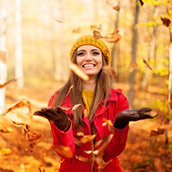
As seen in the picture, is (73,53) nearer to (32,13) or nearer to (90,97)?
(90,97)

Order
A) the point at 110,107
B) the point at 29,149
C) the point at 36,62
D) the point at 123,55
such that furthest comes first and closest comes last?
the point at 36,62
the point at 123,55
the point at 110,107
the point at 29,149

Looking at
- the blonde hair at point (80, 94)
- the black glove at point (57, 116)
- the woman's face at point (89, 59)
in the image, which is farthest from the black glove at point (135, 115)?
the woman's face at point (89, 59)

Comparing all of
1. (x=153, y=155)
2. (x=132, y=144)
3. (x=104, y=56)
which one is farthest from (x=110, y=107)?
(x=132, y=144)

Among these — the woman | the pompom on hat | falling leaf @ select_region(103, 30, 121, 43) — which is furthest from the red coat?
falling leaf @ select_region(103, 30, 121, 43)

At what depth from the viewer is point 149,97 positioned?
894 cm

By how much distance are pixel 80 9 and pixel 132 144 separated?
19.9 m

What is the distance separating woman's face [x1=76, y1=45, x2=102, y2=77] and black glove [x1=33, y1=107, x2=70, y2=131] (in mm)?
659

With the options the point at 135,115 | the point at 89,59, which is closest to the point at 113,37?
the point at 89,59

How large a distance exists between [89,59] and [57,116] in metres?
0.81

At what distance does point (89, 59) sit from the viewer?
1699 millimetres

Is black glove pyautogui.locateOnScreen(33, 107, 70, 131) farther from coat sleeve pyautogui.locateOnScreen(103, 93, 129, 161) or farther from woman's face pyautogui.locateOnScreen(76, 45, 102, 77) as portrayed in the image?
woman's face pyautogui.locateOnScreen(76, 45, 102, 77)

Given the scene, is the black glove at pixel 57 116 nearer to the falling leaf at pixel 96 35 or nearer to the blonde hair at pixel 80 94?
the blonde hair at pixel 80 94

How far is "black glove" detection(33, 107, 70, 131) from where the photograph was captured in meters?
0.99

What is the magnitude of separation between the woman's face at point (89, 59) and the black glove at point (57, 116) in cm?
66
